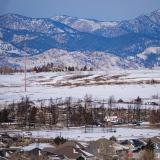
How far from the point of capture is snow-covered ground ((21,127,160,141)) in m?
23.7

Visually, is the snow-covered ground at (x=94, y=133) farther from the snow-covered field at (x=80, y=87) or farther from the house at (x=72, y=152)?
the snow-covered field at (x=80, y=87)

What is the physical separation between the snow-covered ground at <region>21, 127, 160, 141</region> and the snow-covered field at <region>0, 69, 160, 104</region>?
38.7 ft

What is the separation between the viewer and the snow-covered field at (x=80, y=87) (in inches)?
1670

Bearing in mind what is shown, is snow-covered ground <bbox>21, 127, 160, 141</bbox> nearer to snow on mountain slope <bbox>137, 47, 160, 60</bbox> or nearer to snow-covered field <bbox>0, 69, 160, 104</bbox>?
snow-covered field <bbox>0, 69, 160, 104</bbox>

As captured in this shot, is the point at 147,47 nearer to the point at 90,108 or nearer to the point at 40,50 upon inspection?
the point at 40,50

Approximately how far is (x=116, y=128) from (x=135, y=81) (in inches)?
1033

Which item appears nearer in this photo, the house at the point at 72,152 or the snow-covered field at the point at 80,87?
the house at the point at 72,152

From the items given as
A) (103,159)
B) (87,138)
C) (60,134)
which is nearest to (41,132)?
(60,134)

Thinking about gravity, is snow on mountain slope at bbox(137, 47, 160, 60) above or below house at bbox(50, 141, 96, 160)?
above

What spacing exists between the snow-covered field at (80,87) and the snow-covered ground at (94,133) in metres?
11.8

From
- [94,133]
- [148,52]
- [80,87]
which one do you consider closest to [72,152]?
[94,133]

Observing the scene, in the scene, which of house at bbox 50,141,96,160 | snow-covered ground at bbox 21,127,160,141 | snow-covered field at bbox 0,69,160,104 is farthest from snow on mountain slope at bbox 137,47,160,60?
house at bbox 50,141,96,160

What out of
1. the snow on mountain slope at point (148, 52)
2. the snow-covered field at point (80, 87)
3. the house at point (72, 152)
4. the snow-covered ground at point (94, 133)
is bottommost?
the house at point (72, 152)

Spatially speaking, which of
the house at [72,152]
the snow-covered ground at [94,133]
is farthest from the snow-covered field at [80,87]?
the house at [72,152]
